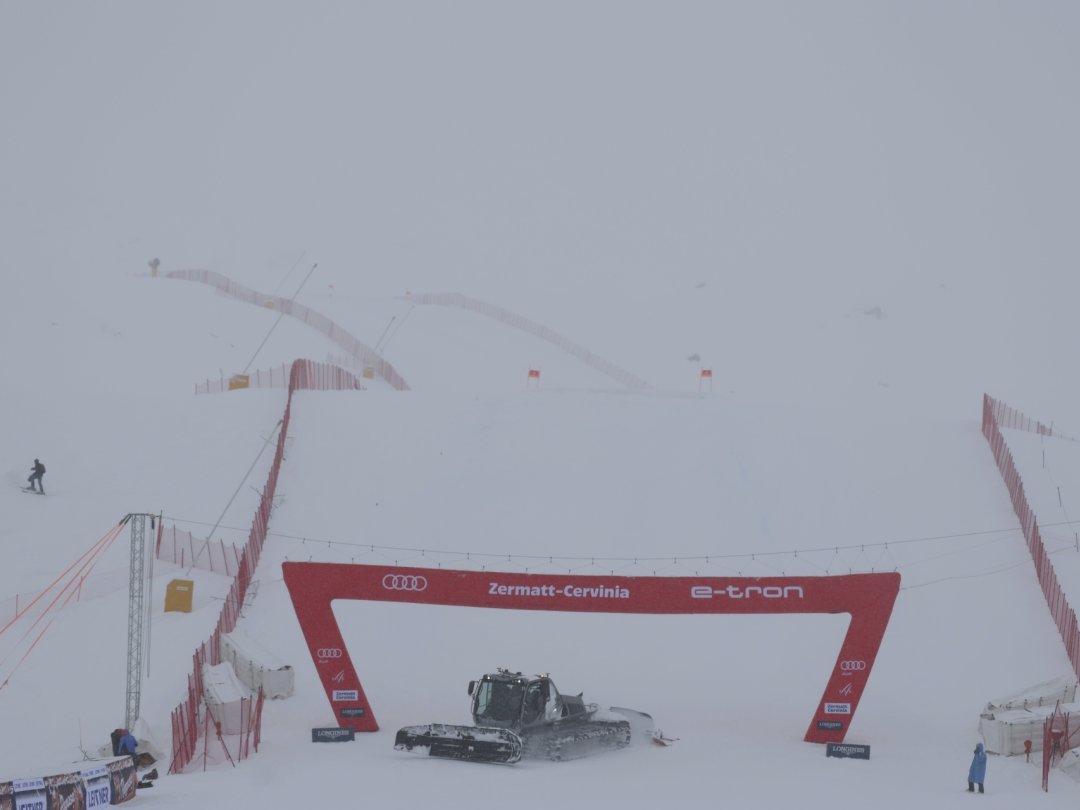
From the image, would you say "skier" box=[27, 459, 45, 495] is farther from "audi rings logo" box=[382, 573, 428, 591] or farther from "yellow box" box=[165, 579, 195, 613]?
"audi rings logo" box=[382, 573, 428, 591]

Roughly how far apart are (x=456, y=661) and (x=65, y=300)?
114 ft

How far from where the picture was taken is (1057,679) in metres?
23.0

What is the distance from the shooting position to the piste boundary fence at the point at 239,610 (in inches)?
809

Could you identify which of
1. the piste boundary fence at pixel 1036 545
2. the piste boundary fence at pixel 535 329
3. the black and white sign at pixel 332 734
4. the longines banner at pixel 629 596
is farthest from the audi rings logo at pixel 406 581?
the piste boundary fence at pixel 535 329

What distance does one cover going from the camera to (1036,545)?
30.8 metres

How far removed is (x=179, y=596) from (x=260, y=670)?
5.12 metres

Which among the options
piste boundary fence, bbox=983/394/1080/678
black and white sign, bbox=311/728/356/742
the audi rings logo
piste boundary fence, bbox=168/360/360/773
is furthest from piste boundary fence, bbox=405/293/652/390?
black and white sign, bbox=311/728/356/742

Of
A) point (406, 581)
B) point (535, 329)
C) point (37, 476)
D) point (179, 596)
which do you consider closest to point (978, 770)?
point (406, 581)

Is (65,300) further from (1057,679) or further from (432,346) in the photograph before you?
(1057,679)

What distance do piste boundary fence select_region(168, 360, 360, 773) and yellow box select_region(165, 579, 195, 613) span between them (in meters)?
0.77

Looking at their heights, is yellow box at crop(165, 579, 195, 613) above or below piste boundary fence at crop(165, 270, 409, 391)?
below

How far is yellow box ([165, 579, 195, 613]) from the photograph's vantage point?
1094 inches

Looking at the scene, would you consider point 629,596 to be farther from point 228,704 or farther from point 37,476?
point 37,476

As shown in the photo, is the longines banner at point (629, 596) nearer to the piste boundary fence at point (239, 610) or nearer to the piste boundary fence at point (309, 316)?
the piste boundary fence at point (239, 610)
